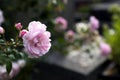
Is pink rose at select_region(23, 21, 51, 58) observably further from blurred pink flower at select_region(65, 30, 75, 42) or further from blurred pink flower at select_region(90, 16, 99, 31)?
blurred pink flower at select_region(65, 30, 75, 42)

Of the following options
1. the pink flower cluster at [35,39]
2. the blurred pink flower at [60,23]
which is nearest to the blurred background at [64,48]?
the blurred pink flower at [60,23]

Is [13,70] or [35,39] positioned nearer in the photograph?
[35,39]

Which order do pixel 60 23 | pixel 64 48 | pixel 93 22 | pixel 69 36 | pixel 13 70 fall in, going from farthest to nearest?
pixel 64 48 → pixel 69 36 → pixel 60 23 → pixel 93 22 → pixel 13 70

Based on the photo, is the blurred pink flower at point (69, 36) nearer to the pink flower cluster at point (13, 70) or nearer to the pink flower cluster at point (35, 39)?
the pink flower cluster at point (13, 70)

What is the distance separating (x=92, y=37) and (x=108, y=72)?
0.48 m

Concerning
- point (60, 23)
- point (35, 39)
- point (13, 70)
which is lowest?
point (35, 39)

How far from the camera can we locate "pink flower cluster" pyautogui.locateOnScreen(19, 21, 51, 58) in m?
1.58

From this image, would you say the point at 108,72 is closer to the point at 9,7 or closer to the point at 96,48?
the point at 96,48

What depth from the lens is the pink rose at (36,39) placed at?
1.58 metres

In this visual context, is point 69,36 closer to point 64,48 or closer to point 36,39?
point 64,48

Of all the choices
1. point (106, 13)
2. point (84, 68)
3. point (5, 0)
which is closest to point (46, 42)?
point (5, 0)

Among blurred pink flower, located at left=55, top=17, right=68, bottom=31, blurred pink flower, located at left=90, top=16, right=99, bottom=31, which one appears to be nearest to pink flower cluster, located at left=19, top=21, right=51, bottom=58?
blurred pink flower, located at left=90, top=16, right=99, bottom=31

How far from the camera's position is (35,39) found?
1.60 meters

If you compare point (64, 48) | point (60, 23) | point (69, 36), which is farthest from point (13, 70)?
point (64, 48)
